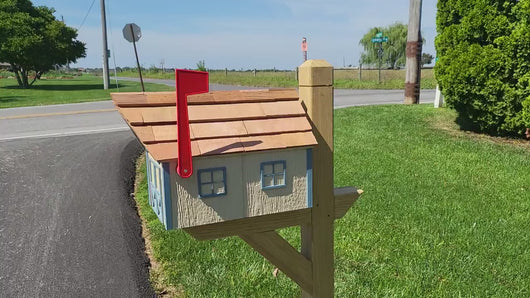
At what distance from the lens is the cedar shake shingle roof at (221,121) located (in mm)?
1400

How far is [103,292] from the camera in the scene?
319 centimetres

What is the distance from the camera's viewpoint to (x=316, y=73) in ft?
5.50

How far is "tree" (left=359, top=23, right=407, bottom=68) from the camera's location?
4796 centimetres

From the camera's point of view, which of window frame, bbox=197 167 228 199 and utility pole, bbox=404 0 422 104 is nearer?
window frame, bbox=197 167 228 199

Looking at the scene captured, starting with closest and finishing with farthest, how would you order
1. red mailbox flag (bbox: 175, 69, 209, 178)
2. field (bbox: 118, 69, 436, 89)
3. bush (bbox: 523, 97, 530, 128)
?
1. red mailbox flag (bbox: 175, 69, 209, 178)
2. bush (bbox: 523, 97, 530, 128)
3. field (bbox: 118, 69, 436, 89)

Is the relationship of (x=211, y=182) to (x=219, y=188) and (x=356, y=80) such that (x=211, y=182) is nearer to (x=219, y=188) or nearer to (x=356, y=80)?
(x=219, y=188)

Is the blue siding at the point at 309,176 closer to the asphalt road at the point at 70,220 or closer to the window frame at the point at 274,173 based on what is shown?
the window frame at the point at 274,173

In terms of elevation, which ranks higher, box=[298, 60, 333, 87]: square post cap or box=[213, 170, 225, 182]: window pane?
box=[298, 60, 333, 87]: square post cap

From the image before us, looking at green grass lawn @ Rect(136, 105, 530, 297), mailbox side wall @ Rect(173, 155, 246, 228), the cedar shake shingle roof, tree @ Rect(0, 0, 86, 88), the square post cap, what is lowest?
green grass lawn @ Rect(136, 105, 530, 297)

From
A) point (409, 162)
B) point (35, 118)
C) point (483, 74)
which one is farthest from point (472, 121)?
point (35, 118)

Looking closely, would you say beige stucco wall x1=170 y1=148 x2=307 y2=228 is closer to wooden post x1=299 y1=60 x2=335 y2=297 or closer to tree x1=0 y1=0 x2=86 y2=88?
→ wooden post x1=299 y1=60 x2=335 y2=297

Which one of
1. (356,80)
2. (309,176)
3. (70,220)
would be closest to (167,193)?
(309,176)

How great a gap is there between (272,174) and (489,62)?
719cm

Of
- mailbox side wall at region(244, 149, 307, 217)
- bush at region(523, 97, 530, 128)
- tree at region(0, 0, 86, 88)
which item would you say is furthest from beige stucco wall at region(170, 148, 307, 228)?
tree at region(0, 0, 86, 88)
